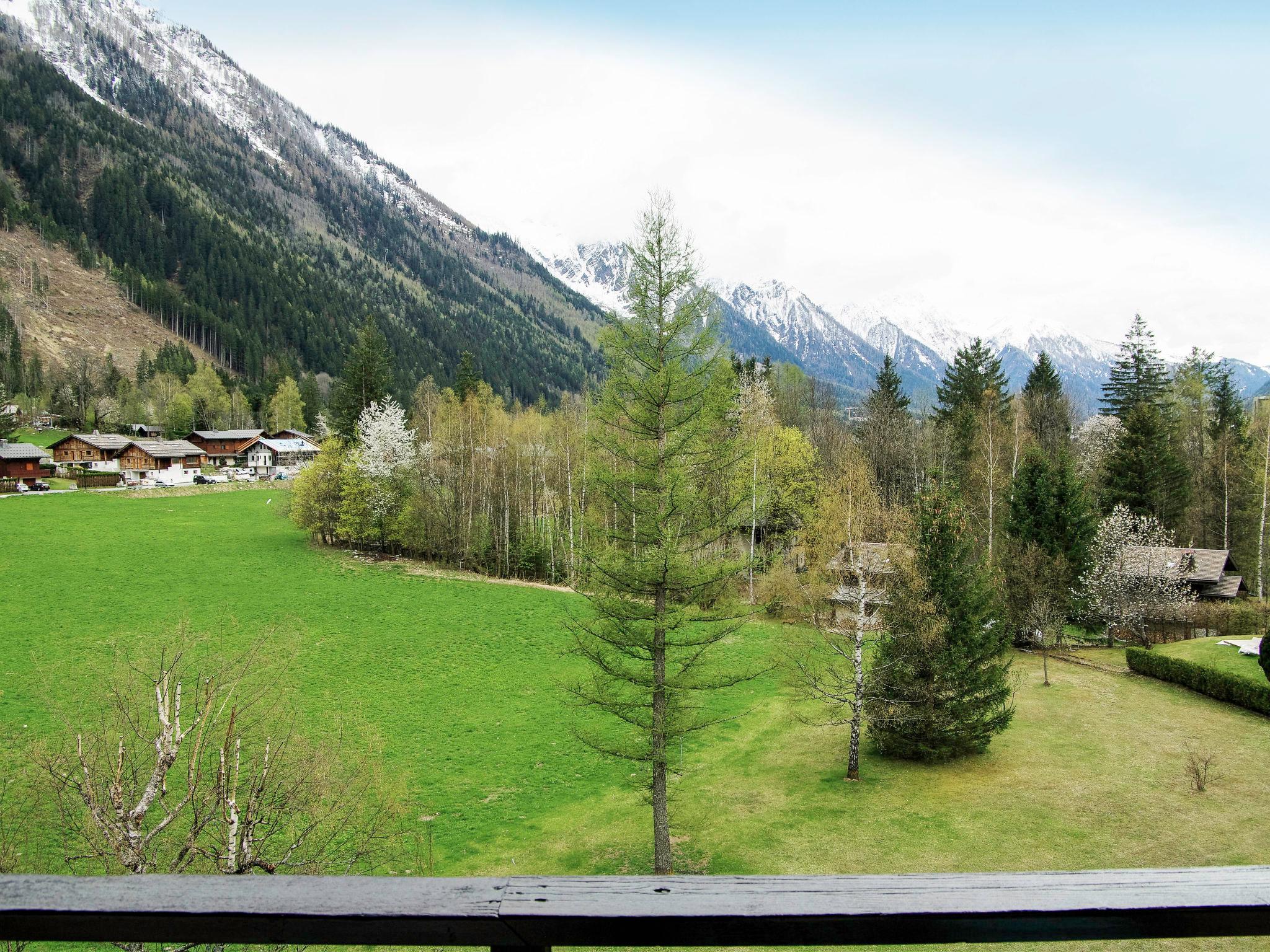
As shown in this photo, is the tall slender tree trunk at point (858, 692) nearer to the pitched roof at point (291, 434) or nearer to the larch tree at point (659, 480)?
the larch tree at point (659, 480)

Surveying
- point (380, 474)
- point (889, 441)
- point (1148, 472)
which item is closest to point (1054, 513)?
point (1148, 472)

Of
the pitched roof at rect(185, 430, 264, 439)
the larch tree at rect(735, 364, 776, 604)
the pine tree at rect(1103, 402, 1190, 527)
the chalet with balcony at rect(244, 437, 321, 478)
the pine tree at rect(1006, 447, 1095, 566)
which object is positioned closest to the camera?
the pine tree at rect(1006, 447, 1095, 566)

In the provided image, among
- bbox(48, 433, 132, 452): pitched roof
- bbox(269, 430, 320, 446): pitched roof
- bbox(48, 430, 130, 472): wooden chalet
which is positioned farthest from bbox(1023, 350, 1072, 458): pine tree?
bbox(48, 430, 130, 472): wooden chalet

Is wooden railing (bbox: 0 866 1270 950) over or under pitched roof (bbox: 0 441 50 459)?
under

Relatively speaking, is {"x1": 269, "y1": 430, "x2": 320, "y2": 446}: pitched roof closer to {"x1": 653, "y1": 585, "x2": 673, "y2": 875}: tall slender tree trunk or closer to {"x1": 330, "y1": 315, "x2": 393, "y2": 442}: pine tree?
{"x1": 330, "y1": 315, "x2": 393, "y2": 442}: pine tree

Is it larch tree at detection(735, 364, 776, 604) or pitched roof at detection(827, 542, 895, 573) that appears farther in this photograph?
larch tree at detection(735, 364, 776, 604)

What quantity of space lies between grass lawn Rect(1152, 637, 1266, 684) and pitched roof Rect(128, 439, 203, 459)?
9297cm

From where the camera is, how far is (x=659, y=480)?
1684 centimetres

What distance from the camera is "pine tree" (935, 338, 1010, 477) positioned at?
5356 cm

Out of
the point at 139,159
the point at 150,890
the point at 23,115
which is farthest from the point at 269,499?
the point at 23,115

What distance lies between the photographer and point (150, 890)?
5.62 feet

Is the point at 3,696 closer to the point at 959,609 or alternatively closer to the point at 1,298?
the point at 959,609

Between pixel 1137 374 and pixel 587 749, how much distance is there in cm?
5443

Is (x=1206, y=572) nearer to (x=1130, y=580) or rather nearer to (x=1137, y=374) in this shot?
(x=1130, y=580)
